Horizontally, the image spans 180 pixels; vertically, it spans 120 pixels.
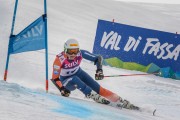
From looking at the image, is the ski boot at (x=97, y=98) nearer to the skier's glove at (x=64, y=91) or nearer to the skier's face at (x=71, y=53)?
the skier's glove at (x=64, y=91)

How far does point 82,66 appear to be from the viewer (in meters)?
11.6

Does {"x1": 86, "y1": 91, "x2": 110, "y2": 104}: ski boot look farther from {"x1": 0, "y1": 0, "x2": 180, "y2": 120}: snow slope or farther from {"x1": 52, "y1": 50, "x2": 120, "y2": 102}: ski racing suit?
{"x1": 0, "y1": 0, "x2": 180, "y2": 120}: snow slope

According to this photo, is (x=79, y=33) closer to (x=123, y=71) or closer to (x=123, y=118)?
(x=123, y=71)

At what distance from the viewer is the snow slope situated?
5453mm

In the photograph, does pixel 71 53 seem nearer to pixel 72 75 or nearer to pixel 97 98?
pixel 72 75

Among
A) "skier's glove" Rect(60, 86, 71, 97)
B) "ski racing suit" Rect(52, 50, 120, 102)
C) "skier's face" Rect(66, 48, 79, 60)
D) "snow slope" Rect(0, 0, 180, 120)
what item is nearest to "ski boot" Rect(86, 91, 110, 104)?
"ski racing suit" Rect(52, 50, 120, 102)

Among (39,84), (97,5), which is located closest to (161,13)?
(97,5)

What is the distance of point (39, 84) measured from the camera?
833 cm

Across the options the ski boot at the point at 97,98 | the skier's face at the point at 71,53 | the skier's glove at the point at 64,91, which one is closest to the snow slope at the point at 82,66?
the skier's glove at the point at 64,91

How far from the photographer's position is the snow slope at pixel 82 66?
5.45 meters

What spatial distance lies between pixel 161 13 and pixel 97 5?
4161 mm

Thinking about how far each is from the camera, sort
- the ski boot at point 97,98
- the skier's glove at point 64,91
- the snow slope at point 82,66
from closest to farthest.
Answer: the snow slope at point 82,66 < the skier's glove at point 64,91 < the ski boot at point 97,98

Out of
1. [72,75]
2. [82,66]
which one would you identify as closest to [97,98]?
[72,75]

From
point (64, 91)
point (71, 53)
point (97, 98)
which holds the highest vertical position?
point (71, 53)
